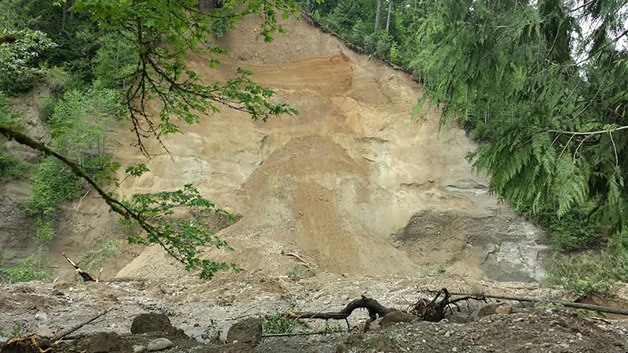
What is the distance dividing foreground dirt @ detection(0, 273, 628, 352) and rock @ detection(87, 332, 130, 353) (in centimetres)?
1

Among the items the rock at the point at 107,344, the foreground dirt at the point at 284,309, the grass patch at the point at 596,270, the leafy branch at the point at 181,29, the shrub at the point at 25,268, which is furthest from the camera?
the shrub at the point at 25,268

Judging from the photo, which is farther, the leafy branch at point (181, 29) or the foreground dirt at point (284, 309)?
the leafy branch at point (181, 29)

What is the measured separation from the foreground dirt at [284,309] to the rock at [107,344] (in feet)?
0.04

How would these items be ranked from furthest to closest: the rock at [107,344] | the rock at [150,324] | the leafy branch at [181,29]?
1. the rock at [150,324]
2. the rock at [107,344]
3. the leafy branch at [181,29]

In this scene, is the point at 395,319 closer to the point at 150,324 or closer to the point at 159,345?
the point at 159,345

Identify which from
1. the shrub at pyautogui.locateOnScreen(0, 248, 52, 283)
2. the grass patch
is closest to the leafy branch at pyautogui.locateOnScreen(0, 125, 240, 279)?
the grass patch

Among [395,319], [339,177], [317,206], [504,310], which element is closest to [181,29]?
[395,319]

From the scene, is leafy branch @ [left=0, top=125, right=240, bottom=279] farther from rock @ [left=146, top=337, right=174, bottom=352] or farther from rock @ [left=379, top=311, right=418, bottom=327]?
→ rock @ [left=379, top=311, right=418, bottom=327]

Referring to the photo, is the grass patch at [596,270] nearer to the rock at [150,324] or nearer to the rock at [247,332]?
the rock at [247,332]

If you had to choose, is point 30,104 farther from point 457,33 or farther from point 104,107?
point 457,33

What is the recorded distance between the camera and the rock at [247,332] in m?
4.12

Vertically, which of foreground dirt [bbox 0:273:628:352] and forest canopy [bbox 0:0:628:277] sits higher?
forest canopy [bbox 0:0:628:277]

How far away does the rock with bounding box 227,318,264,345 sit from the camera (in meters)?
4.12

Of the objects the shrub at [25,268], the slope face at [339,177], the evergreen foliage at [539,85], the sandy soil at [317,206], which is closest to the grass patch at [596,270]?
the sandy soil at [317,206]
